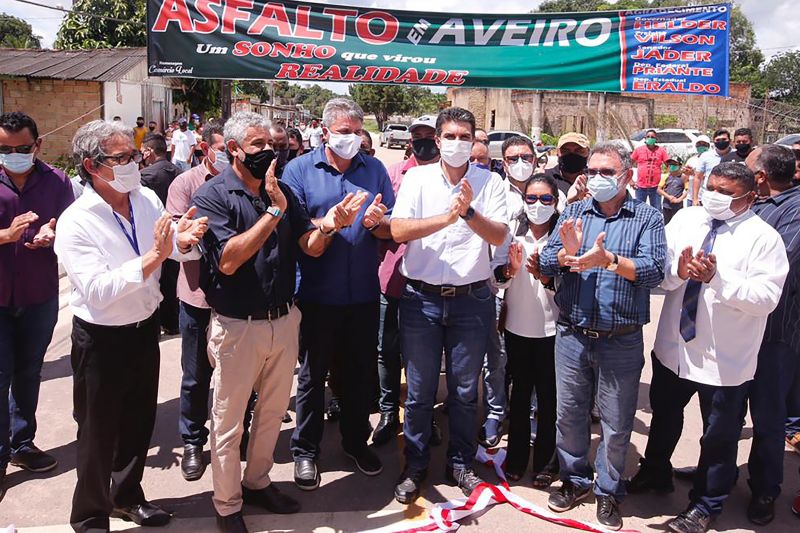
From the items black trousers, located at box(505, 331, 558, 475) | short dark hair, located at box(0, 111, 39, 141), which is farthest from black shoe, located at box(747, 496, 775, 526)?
short dark hair, located at box(0, 111, 39, 141)

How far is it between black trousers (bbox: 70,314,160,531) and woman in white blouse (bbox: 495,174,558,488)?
2.12m

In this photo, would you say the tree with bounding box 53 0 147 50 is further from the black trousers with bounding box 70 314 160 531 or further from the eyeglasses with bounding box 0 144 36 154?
the black trousers with bounding box 70 314 160 531

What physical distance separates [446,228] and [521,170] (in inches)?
46.5

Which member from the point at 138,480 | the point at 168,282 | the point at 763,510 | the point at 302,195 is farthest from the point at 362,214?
the point at 168,282

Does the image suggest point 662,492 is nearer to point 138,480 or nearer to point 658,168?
point 138,480

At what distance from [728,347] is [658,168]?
8776mm

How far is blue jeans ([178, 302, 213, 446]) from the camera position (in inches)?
151

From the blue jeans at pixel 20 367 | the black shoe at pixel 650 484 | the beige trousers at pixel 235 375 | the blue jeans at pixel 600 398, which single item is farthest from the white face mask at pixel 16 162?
the black shoe at pixel 650 484

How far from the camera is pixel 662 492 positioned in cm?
368

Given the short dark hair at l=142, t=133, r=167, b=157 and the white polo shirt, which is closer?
the white polo shirt

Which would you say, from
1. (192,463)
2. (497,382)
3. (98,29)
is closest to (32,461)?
(192,463)

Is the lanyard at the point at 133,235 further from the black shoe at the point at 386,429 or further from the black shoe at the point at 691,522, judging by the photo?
the black shoe at the point at 691,522

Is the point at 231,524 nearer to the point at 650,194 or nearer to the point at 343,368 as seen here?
the point at 343,368

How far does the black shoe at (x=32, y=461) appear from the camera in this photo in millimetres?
3744
